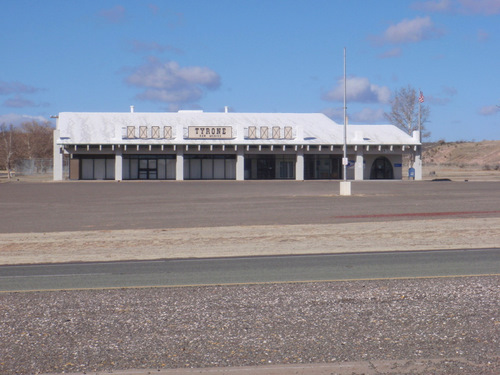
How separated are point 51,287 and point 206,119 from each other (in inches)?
2353

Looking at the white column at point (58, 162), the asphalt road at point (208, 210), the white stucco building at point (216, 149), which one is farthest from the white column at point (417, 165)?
the white column at point (58, 162)

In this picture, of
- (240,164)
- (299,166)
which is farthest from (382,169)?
(240,164)

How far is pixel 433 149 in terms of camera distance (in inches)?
5517

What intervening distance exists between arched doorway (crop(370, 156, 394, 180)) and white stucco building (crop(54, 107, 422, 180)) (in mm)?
101

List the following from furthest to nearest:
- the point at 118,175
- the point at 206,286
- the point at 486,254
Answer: the point at 118,175 → the point at 486,254 → the point at 206,286

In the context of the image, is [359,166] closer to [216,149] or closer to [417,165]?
[417,165]

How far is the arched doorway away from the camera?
67062mm

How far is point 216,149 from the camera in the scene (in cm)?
6341

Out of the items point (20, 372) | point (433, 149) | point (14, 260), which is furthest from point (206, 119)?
point (433, 149)

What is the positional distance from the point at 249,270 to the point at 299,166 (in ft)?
172

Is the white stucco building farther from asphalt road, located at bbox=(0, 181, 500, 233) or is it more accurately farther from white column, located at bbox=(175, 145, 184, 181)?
asphalt road, located at bbox=(0, 181, 500, 233)

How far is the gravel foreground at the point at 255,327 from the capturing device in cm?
605

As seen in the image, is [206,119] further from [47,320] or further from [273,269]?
[47,320]

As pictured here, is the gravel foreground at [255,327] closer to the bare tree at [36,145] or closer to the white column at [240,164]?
the white column at [240,164]
